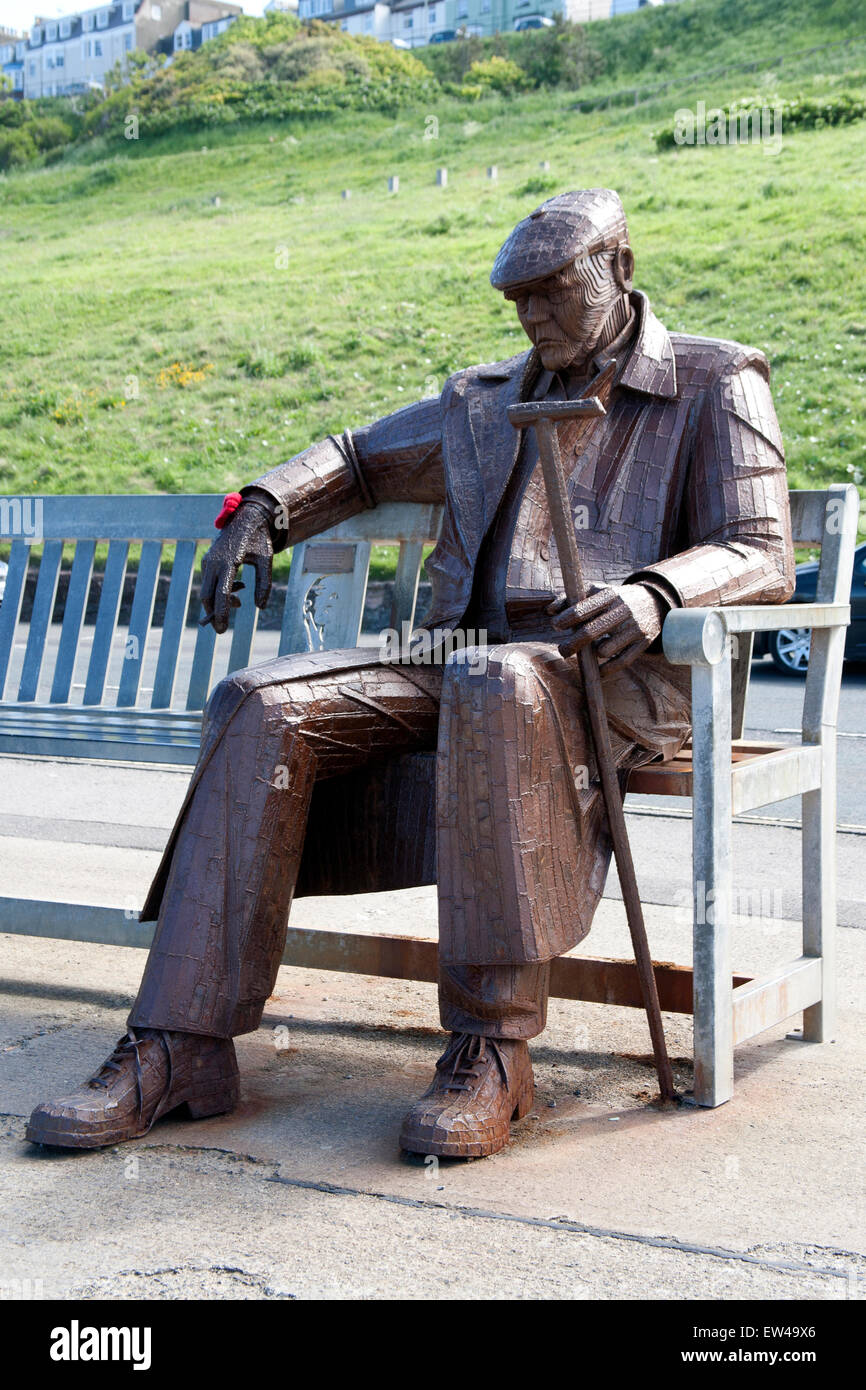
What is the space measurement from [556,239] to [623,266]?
0.66ft

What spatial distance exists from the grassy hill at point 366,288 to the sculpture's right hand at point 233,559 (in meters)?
13.7

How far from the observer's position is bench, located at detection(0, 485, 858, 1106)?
273cm

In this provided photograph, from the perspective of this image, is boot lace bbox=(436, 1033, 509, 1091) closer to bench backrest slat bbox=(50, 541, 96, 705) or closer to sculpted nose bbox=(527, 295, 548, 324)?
sculpted nose bbox=(527, 295, 548, 324)

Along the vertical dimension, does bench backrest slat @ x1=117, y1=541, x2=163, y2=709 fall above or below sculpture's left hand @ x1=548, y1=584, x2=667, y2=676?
below

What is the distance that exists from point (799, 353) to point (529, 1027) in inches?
719

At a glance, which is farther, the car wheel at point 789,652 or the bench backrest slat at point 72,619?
the car wheel at point 789,652

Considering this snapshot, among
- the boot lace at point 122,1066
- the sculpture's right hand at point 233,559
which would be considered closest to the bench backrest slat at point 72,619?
the sculpture's right hand at point 233,559

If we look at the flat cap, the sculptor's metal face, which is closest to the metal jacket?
the sculptor's metal face

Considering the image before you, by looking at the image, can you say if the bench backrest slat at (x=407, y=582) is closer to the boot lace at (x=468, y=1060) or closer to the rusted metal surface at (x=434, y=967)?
the rusted metal surface at (x=434, y=967)

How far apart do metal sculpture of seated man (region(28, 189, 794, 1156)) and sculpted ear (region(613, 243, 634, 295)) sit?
17mm

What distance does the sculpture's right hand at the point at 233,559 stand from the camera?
3.19 metres

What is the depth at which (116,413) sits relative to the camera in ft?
73.6

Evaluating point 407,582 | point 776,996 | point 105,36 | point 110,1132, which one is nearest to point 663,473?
point 407,582

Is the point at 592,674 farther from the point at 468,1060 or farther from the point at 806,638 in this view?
the point at 806,638
